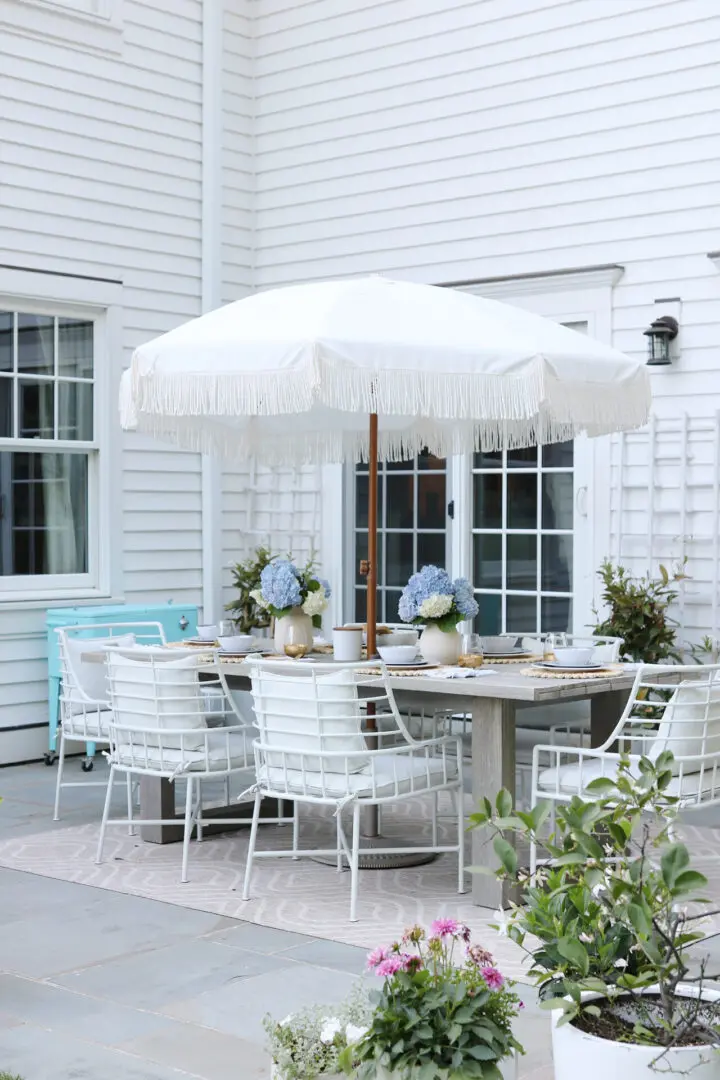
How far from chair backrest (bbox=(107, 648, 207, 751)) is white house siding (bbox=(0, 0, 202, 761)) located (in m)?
2.48

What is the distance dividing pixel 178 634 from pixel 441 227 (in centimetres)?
293

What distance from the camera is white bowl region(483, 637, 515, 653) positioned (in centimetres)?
599

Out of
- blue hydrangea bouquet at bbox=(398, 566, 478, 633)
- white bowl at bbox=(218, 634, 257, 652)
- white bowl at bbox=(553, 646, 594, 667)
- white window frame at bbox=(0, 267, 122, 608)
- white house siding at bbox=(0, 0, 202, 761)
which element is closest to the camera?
white bowl at bbox=(553, 646, 594, 667)

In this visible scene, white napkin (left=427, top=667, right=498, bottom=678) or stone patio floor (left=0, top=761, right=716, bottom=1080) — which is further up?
white napkin (left=427, top=667, right=498, bottom=678)

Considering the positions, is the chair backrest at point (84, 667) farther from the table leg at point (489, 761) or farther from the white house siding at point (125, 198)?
the table leg at point (489, 761)

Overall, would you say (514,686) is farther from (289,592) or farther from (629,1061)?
(629,1061)

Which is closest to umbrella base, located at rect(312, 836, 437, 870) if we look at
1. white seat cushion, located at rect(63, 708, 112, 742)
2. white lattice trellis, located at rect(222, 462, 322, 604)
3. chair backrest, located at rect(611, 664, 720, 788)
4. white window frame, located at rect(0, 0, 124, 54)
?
white seat cushion, located at rect(63, 708, 112, 742)

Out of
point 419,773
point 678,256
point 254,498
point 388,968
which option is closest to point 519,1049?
point 388,968

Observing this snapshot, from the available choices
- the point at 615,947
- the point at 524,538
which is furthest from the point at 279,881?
the point at 524,538

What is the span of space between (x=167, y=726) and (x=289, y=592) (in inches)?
31.1

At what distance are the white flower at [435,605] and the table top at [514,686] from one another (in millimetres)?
360

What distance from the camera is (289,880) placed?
17.6 ft

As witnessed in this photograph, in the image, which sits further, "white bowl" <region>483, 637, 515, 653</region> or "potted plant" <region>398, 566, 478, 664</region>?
"white bowl" <region>483, 637, 515, 653</region>

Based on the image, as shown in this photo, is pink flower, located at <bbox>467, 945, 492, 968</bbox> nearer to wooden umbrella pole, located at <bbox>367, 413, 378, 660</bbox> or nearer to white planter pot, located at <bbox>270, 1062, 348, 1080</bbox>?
white planter pot, located at <bbox>270, 1062, 348, 1080</bbox>
